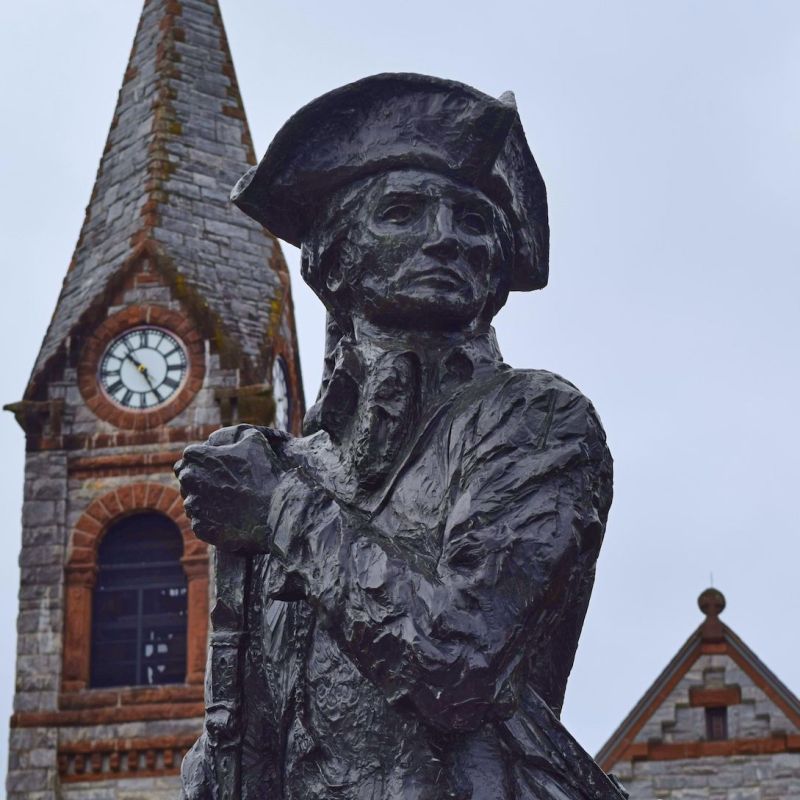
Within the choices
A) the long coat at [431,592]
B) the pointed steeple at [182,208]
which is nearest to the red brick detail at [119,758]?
the pointed steeple at [182,208]

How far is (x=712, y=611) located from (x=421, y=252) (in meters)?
18.9

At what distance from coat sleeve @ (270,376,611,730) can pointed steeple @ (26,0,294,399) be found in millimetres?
29203

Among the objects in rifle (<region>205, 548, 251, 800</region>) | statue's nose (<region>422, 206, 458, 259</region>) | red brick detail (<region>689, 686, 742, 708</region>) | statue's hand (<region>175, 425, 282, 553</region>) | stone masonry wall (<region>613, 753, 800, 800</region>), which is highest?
red brick detail (<region>689, 686, 742, 708</region>)

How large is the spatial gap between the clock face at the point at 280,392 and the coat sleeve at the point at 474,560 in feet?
94.4

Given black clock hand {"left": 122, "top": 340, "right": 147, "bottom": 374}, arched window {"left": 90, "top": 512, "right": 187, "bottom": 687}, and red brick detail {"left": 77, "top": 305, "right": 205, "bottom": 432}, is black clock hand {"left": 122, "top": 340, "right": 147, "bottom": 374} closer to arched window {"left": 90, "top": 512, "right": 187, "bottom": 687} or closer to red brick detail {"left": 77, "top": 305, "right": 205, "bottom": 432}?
red brick detail {"left": 77, "top": 305, "right": 205, "bottom": 432}

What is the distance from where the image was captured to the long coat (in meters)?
3.65

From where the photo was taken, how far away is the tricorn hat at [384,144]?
13.3ft

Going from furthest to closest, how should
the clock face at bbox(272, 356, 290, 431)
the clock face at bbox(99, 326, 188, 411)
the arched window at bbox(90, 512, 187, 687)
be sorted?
1. the clock face at bbox(99, 326, 188, 411)
2. the clock face at bbox(272, 356, 290, 431)
3. the arched window at bbox(90, 512, 187, 687)

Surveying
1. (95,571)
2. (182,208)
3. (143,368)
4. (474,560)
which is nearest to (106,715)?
(95,571)

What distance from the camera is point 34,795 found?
106 ft

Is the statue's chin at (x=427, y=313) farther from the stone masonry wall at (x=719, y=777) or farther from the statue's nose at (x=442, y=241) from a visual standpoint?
the stone masonry wall at (x=719, y=777)

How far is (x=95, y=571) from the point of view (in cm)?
3250

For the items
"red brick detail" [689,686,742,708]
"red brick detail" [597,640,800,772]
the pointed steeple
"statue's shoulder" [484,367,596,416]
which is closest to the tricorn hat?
"statue's shoulder" [484,367,596,416]

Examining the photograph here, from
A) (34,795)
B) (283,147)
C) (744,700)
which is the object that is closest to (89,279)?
(34,795)
